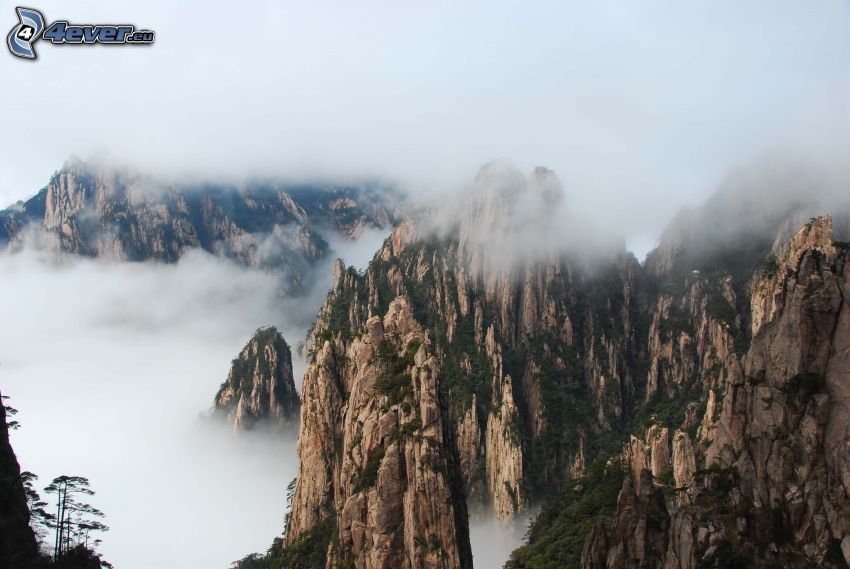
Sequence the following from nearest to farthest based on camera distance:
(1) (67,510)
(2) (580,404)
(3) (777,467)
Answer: (3) (777,467), (1) (67,510), (2) (580,404)

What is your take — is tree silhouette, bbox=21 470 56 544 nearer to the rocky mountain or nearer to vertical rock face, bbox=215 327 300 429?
the rocky mountain

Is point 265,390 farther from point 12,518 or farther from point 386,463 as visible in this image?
point 12,518

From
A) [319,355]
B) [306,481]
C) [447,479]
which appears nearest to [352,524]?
[447,479]

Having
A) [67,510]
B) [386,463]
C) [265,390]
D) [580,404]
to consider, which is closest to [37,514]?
[67,510]

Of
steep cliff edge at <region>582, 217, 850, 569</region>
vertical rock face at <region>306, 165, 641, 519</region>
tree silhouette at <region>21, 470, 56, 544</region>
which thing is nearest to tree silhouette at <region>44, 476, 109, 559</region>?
tree silhouette at <region>21, 470, 56, 544</region>

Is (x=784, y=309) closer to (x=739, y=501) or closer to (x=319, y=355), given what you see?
(x=739, y=501)

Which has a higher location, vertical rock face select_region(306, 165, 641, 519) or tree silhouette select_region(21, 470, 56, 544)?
vertical rock face select_region(306, 165, 641, 519)
